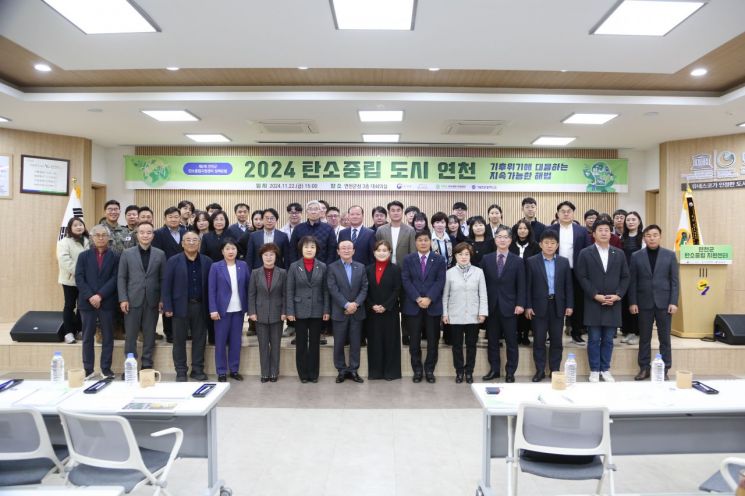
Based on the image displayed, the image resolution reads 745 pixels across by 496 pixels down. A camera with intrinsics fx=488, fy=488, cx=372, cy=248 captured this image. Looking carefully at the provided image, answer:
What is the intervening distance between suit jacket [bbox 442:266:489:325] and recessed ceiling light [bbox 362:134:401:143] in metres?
4.30

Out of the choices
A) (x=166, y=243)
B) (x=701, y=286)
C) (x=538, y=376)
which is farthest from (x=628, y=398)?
(x=166, y=243)

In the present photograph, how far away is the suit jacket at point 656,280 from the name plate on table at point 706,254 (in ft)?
4.78

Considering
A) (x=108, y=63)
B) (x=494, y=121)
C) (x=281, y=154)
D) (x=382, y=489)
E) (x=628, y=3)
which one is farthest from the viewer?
(x=281, y=154)

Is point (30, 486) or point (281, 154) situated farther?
point (281, 154)

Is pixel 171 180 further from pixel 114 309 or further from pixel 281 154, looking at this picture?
pixel 114 309

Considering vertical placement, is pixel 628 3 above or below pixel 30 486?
above

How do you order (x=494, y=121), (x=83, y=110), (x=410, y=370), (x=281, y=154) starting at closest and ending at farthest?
(x=410, y=370) < (x=83, y=110) < (x=494, y=121) < (x=281, y=154)

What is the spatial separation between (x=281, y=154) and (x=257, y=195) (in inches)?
38.9

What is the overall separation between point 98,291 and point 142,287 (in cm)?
53

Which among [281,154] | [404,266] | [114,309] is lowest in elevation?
[114,309]

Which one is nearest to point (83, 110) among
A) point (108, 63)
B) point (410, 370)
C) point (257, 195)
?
point (108, 63)

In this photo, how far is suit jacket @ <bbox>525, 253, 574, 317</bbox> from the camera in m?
5.36

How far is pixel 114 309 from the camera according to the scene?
558 cm

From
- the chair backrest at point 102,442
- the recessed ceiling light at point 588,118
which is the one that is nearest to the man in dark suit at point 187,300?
the chair backrest at point 102,442
